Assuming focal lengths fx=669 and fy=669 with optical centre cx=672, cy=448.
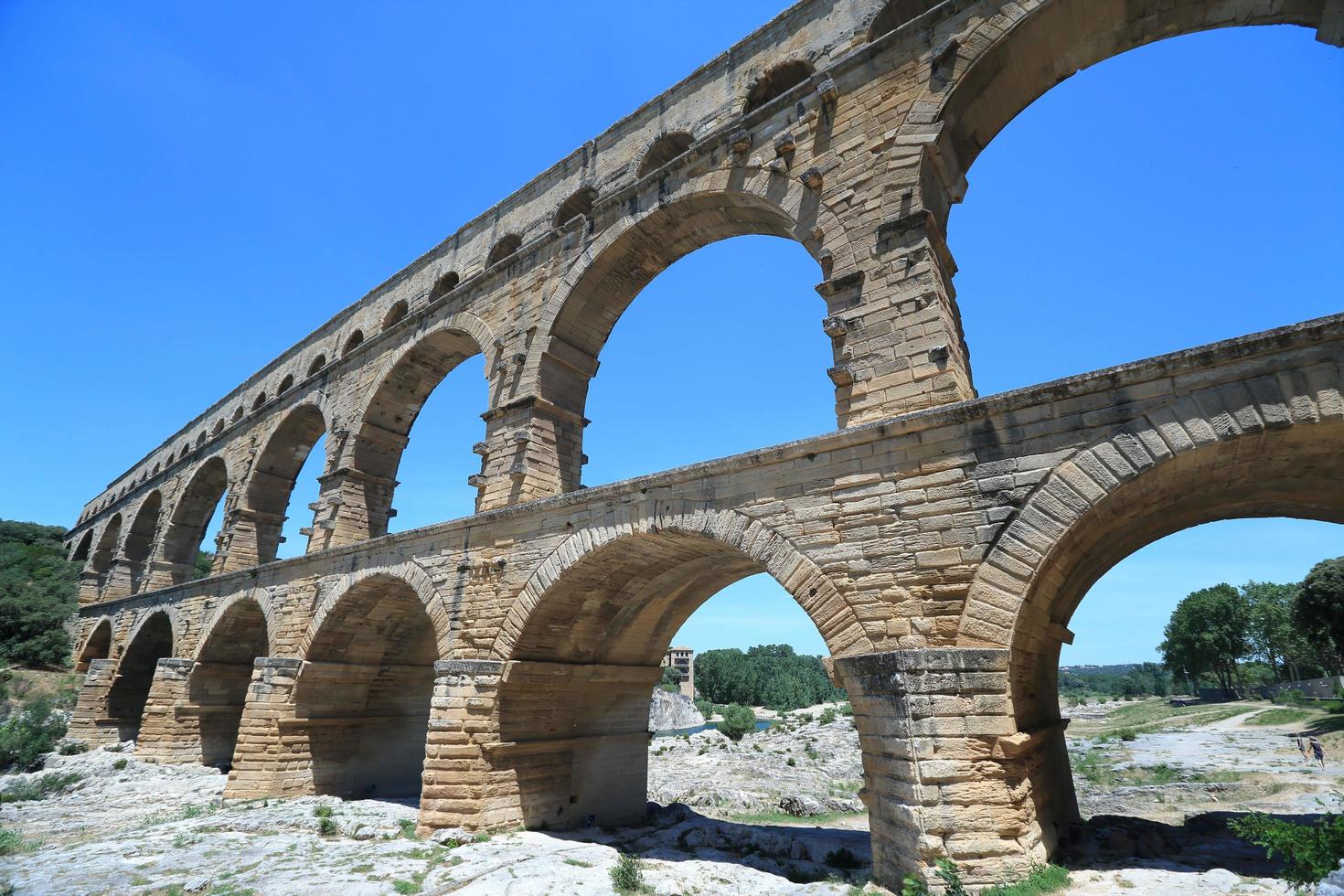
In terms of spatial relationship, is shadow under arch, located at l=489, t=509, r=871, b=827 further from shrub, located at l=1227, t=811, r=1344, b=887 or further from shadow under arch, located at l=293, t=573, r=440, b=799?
shrub, located at l=1227, t=811, r=1344, b=887

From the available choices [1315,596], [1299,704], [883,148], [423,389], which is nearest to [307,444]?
[423,389]

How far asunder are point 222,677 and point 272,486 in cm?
523

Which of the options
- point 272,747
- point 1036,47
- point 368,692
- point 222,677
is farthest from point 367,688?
point 1036,47

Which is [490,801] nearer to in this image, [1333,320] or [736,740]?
[1333,320]

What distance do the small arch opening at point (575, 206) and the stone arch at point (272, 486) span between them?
30.6 feet

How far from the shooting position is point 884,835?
18.8 ft

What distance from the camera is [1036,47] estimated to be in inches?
Result: 320

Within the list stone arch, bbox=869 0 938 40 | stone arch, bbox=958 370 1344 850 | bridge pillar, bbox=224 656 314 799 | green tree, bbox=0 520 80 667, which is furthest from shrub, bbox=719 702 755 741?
green tree, bbox=0 520 80 667

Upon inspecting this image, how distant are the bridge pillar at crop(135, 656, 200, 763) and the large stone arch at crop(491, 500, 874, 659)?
12.6 meters

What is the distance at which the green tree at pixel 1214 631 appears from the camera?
50.9 meters

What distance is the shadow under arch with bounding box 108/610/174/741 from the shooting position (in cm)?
2019

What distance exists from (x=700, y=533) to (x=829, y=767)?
637 inches

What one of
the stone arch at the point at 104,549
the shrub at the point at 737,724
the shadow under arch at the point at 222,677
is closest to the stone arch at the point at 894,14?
the shadow under arch at the point at 222,677

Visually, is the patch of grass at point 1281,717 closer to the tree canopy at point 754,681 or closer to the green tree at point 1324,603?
the green tree at point 1324,603
